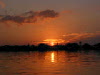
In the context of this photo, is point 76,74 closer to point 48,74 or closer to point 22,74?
point 48,74

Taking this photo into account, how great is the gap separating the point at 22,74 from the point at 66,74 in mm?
5300

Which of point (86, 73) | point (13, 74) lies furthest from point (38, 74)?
point (86, 73)

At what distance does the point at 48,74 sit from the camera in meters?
27.1

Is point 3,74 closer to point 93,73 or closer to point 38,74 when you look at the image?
point 38,74

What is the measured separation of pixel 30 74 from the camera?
27.2m

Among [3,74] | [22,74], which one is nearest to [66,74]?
[22,74]

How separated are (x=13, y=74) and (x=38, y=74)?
9.96 feet

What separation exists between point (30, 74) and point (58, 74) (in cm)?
338

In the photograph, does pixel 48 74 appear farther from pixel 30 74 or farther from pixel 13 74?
pixel 13 74

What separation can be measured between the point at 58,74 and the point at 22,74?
4309mm

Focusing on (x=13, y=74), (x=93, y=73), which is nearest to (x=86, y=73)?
(x=93, y=73)

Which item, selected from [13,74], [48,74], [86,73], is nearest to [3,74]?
[13,74]

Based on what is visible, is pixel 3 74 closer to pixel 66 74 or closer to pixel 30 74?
pixel 30 74

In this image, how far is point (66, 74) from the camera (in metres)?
27.3
